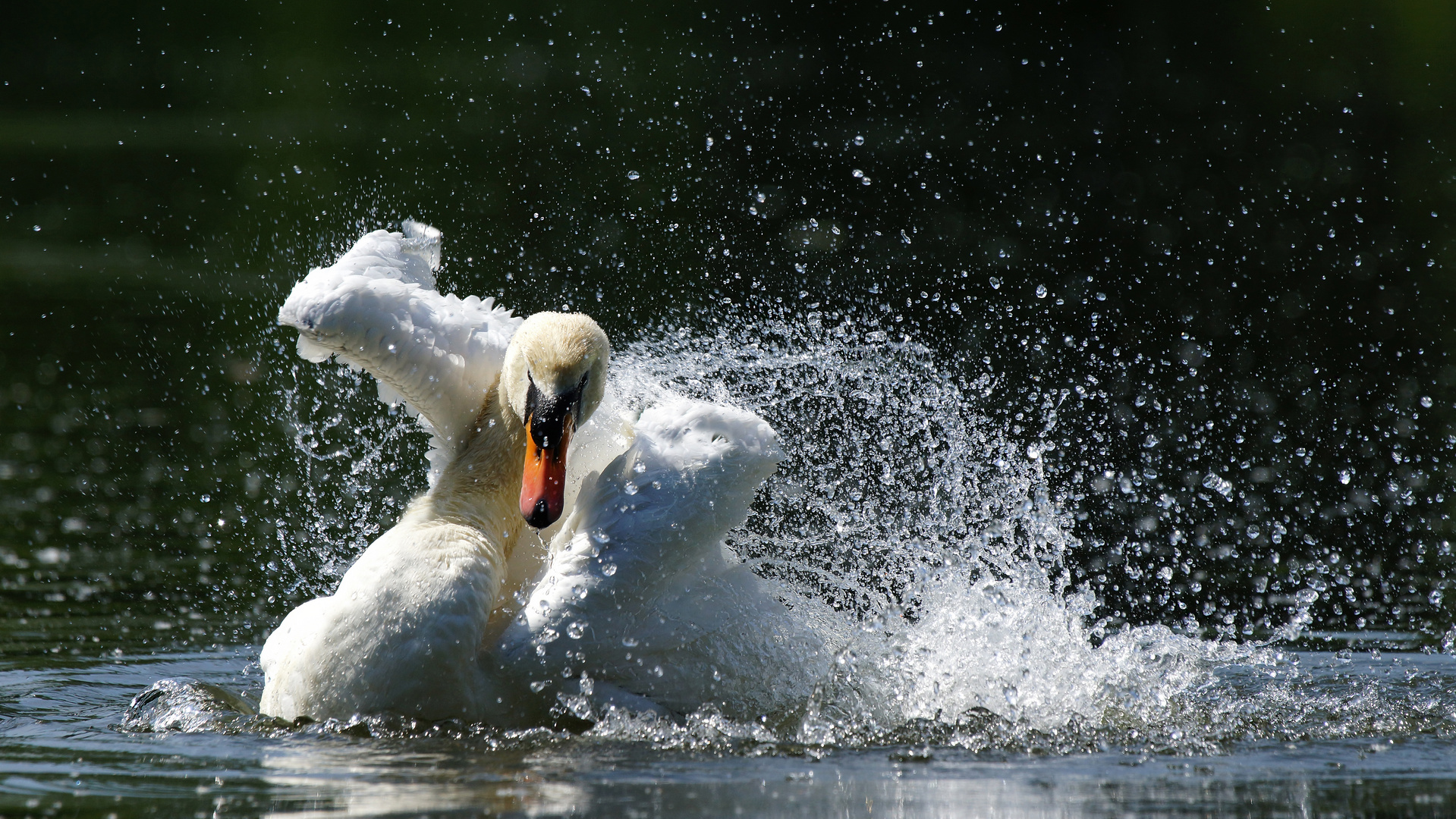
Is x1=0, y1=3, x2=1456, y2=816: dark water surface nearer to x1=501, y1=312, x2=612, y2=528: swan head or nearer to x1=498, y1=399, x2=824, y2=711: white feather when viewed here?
x1=498, y1=399, x2=824, y2=711: white feather

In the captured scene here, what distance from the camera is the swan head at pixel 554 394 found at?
5762 millimetres

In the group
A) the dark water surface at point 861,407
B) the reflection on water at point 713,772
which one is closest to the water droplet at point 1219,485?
the dark water surface at point 861,407

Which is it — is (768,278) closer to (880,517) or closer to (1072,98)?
(880,517)

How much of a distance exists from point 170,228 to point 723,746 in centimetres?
1818

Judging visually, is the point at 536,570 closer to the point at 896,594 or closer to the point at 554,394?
the point at 554,394

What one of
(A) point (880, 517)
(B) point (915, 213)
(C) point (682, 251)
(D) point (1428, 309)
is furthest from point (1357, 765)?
(B) point (915, 213)

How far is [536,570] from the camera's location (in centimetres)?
664

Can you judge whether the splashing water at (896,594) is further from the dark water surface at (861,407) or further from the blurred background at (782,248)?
the blurred background at (782,248)

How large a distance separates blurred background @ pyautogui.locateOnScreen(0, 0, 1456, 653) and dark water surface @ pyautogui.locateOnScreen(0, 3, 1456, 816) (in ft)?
0.27

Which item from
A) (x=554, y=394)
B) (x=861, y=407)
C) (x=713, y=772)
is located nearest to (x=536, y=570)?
(x=554, y=394)

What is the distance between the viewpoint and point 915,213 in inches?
860

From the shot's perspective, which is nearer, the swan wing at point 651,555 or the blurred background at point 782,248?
the swan wing at point 651,555

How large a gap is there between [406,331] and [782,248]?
12544 millimetres

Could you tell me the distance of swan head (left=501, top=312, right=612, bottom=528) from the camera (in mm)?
5762
